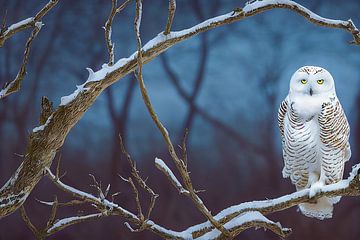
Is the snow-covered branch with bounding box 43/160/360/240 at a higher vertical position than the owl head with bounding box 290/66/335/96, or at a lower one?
lower

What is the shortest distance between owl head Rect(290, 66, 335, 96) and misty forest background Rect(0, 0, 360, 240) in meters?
0.99

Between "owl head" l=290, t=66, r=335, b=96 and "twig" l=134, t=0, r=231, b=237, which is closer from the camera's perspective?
"twig" l=134, t=0, r=231, b=237

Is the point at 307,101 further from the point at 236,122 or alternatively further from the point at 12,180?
the point at 236,122

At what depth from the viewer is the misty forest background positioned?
2.43 meters

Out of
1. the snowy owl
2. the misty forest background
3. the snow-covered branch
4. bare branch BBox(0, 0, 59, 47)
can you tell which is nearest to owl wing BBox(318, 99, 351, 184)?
the snowy owl

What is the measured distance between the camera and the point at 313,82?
Answer: 1406mm

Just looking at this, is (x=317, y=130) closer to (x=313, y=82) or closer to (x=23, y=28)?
(x=313, y=82)

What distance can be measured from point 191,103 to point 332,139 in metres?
1.11

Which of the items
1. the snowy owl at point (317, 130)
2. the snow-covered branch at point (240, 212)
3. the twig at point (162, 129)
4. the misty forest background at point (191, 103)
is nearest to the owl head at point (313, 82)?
the snowy owl at point (317, 130)

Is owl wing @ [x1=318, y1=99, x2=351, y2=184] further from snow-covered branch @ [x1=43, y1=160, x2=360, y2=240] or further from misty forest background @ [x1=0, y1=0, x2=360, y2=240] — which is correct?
misty forest background @ [x1=0, y1=0, x2=360, y2=240]

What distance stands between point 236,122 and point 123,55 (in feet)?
1.72

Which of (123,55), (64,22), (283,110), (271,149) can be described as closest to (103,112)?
(123,55)

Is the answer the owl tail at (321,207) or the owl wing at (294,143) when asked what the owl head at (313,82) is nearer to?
the owl wing at (294,143)

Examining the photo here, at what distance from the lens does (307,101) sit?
1421mm
